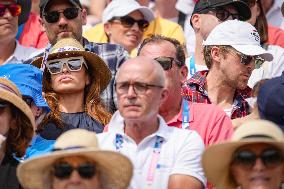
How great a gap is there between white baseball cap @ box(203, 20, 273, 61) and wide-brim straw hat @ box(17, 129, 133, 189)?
2.78 metres

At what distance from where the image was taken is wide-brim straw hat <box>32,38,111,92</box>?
33.8 feet

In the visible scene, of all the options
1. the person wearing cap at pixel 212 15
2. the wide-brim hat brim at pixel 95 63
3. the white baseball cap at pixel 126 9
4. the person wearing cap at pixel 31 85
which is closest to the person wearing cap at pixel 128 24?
the white baseball cap at pixel 126 9

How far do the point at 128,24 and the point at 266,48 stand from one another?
59.3 inches

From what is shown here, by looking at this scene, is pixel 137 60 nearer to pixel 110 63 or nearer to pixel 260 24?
pixel 110 63

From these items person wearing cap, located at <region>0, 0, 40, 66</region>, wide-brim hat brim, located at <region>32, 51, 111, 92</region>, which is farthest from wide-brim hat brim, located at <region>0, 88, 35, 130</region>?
person wearing cap, located at <region>0, 0, 40, 66</region>

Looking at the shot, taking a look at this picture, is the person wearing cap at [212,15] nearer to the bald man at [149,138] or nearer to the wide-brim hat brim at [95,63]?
the wide-brim hat brim at [95,63]

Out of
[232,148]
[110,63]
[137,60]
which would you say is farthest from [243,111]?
[232,148]

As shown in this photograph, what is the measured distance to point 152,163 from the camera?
327 inches

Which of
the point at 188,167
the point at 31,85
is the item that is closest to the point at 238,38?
the point at 31,85

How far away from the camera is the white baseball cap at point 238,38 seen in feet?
34.4

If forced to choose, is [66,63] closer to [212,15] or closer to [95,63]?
[95,63]

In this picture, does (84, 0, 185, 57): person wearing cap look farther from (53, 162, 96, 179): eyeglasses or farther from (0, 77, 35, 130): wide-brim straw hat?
(53, 162, 96, 179): eyeglasses

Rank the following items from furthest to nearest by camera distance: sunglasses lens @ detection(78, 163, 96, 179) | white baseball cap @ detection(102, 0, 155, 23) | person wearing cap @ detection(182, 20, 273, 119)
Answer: white baseball cap @ detection(102, 0, 155, 23) < person wearing cap @ detection(182, 20, 273, 119) < sunglasses lens @ detection(78, 163, 96, 179)

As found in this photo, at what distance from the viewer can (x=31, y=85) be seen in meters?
9.96
